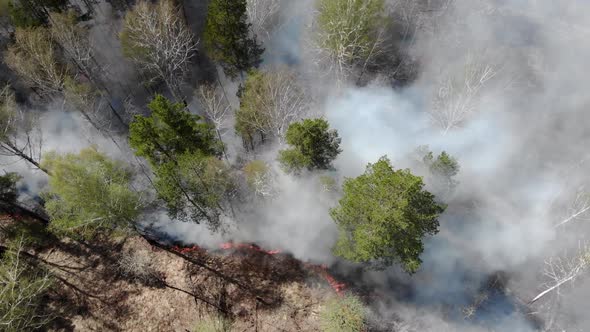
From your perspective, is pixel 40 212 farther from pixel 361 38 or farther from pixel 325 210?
pixel 361 38

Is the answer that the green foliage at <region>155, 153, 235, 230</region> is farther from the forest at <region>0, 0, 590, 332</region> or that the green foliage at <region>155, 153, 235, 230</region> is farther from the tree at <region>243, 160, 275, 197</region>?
the tree at <region>243, 160, 275, 197</region>

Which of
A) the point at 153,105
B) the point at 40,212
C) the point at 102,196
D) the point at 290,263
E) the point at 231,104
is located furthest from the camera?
the point at 231,104

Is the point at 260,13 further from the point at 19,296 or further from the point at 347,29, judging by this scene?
the point at 19,296

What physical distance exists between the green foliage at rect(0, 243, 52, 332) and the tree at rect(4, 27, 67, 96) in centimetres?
1280

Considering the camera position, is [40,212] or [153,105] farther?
[40,212]

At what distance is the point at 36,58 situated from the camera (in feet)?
93.0

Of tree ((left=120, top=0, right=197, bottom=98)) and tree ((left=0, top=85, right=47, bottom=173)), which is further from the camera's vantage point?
tree ((left=120, top=0, right=197, bottom=98))

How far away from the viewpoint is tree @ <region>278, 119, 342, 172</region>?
73.0 ft

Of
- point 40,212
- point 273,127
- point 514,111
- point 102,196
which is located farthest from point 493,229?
point 40,212

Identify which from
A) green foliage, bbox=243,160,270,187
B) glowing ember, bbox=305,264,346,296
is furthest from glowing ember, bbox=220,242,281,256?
green foliage, bbox=243,160,270,187

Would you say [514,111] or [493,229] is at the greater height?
[514,111]

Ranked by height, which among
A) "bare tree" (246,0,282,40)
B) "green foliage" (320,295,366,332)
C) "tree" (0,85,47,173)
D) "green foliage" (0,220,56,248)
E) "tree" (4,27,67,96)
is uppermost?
"bare tree" (246,0,282,40)

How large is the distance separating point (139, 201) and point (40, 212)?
11983mm

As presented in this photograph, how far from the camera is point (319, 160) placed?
80.7ft
